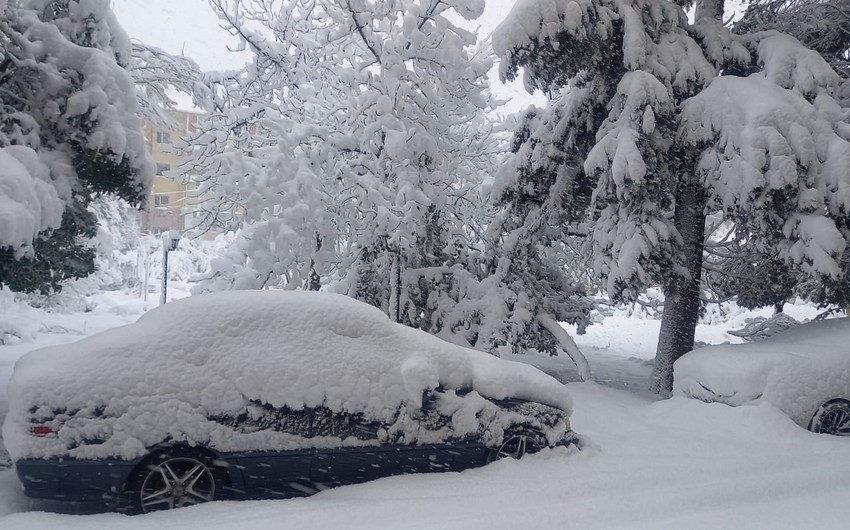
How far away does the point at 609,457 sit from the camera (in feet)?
17.4

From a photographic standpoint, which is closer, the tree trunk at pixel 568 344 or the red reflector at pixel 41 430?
the red reflector at pixel 41 430

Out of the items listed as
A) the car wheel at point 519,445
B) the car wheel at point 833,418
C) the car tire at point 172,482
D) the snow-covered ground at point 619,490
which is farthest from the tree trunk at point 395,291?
the car tire at point 172,482

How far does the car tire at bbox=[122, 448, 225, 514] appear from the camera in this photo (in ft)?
13.3

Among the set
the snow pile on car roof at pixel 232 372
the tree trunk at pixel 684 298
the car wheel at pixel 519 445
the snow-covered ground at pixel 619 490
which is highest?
the tree trunk at pixel 684 298

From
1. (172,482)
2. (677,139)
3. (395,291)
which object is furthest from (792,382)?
(395,291)

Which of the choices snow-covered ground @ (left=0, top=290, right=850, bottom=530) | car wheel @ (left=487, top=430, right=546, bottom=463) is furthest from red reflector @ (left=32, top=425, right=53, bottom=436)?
car wheel @ (left=487, top=430, right=546, bottom=463)

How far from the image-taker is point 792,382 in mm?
6277

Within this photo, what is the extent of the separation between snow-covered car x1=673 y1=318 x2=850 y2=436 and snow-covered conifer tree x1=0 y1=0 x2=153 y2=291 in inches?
262

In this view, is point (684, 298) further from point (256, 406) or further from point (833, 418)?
point (256, 406)

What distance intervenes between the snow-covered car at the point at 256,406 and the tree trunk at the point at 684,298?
15.8ft

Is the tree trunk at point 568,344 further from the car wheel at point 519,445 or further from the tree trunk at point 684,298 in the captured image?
the car wheel at point 519,445

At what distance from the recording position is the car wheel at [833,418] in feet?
20.5

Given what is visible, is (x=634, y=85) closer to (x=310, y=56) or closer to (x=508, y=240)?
(x=508, y=240)

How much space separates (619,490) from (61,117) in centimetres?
645
